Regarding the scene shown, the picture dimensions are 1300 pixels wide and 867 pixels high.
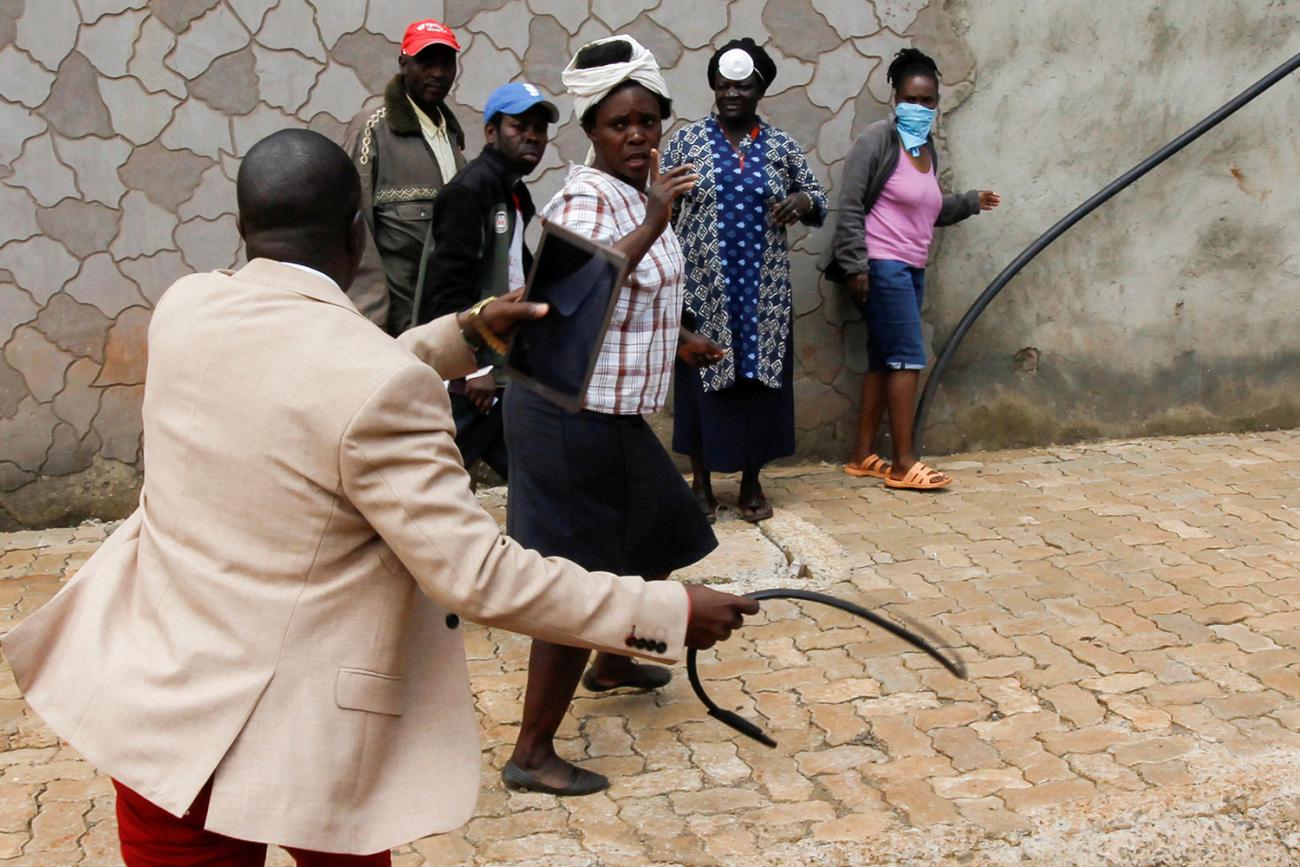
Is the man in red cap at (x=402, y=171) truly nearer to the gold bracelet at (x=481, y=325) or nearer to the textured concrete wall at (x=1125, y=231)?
the gold bracelet at (x=481, y=325)

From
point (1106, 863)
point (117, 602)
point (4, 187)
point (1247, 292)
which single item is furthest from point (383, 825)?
point (1247, 292)

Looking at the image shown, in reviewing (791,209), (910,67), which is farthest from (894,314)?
(910,67)

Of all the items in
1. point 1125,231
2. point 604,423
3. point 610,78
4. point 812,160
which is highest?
point 610,78

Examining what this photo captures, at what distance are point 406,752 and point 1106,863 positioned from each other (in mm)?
1843

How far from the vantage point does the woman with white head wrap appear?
3.40 m

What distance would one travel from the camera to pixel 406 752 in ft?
6.88

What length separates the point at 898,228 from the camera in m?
6.02

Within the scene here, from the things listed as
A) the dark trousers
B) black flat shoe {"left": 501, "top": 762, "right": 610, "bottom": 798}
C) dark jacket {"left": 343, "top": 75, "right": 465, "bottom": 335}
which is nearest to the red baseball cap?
dark jacket {"left": 343, "top": 75, "right": 465, "bottom": 335}

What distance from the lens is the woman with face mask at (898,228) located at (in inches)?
234

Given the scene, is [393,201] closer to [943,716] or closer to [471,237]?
[471,237]

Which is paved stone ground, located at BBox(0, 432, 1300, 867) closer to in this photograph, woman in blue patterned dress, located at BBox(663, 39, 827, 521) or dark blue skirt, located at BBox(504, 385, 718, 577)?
woman in blue patterned dress, located at BBox(663, 39, 827, 521)

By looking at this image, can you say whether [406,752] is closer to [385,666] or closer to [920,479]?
[385,666]

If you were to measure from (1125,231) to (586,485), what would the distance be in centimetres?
408

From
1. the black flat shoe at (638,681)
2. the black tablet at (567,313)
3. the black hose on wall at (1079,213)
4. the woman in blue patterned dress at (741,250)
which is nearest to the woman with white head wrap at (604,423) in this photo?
the black flat shoe at (638,681)
